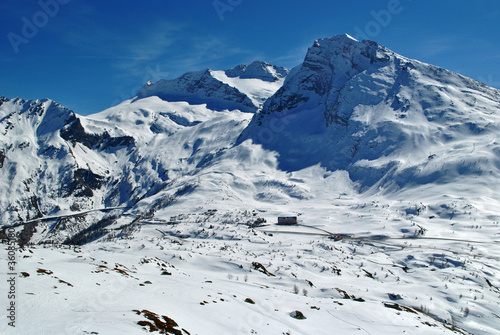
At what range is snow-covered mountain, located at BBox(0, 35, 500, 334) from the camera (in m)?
20.3

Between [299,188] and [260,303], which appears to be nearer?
[260,303]

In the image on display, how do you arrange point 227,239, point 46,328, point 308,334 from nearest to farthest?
1. point 46,328
2. point 308,334
3. point 227,239

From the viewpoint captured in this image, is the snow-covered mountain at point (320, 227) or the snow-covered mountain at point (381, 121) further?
the snow-covered mountain at point (381, 121)

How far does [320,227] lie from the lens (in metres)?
85.9

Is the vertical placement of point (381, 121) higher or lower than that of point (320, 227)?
higher

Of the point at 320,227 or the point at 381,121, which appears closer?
the point at 320,227

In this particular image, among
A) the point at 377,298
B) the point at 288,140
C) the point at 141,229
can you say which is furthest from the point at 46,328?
the point at 288,140

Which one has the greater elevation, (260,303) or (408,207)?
(408,207)

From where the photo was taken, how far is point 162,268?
29.9m

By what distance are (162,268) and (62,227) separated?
152m

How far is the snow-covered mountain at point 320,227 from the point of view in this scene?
2031 centimetres

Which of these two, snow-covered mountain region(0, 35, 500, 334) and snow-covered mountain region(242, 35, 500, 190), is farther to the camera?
snow-covered mountain region(242, 35, 500, 190)

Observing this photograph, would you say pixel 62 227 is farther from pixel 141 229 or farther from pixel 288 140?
pixel 288 140

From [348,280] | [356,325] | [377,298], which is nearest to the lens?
[356,325]
